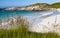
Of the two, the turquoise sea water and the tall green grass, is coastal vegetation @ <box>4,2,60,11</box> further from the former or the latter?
the tall green grass

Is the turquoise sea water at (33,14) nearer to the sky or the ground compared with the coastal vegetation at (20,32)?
nearer to the sky

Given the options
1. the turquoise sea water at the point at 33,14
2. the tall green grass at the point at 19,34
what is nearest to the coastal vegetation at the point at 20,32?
the tall green grass at the point at 19,34

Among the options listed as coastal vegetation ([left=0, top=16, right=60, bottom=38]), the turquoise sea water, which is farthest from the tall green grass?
the turquoise sea water

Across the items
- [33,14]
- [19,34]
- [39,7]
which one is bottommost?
[19,34]

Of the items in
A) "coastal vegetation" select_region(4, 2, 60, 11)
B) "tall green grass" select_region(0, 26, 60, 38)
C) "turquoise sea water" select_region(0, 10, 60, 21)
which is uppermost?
"coastal vegetation" select_region(4, 2, 60, 11)

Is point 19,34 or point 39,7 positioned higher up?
point 39,7

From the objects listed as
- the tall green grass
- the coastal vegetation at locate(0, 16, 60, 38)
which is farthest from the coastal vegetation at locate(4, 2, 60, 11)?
the tall green grass

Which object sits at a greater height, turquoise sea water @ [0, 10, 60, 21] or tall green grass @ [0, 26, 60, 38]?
turquoise sea water @ [0, 10, 60, 21]

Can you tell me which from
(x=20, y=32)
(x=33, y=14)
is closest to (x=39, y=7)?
(x=33, y=14)

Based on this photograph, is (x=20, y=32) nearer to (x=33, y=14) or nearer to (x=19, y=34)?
(x=19, y=34)

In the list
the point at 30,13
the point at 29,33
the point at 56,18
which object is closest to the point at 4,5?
the point at 30,13

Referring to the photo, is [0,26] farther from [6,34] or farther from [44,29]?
[44,29]

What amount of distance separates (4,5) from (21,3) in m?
0.27

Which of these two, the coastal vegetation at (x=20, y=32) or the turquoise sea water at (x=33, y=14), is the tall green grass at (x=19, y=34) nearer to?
the coastal vegetation at (x=20, y=32)
